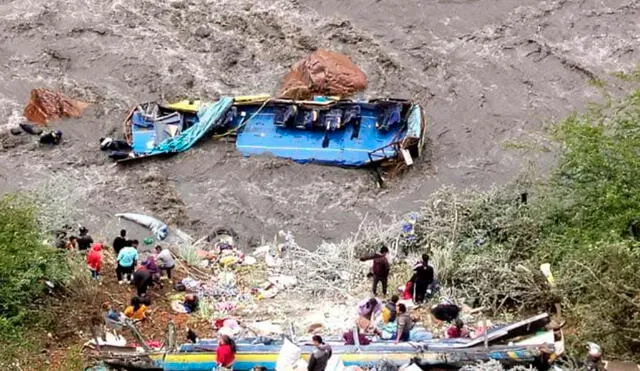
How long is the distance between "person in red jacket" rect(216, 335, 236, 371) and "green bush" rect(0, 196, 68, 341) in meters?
3.64

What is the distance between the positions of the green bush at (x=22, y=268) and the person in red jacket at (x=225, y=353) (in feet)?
11.9

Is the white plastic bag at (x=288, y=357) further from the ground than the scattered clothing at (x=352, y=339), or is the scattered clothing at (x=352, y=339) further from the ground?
the white plastic bag at (x=288, y=357)

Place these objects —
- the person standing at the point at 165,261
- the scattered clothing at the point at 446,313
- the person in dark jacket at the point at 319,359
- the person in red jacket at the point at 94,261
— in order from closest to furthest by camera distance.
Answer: the person in dark jacket at the point at 319,359 → the scattered clothing at the point at 446,313 → the person in red jacket at the point at 94,261 → the person standing at the point at 165,261

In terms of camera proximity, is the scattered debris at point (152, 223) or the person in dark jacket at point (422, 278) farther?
the scattered debris at point (152, 223)

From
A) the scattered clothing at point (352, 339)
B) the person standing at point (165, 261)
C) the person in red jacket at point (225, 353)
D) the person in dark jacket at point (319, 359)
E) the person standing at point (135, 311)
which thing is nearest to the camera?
the person in dark jacket at point (319, 359)

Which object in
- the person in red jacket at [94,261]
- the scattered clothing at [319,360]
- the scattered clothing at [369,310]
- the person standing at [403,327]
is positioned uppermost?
the scattered clothing at [319,360]

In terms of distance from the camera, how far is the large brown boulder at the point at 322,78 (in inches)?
930

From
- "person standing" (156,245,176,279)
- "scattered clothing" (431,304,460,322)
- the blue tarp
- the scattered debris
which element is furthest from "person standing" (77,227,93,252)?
"scattered clothing" (431,304,460,322)

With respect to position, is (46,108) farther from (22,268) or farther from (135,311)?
(135,311)

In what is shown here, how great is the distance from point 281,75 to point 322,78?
1764mm

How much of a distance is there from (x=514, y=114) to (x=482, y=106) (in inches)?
33.2

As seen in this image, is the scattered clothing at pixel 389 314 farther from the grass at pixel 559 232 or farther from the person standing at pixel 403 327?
the grass at pixel 559 232

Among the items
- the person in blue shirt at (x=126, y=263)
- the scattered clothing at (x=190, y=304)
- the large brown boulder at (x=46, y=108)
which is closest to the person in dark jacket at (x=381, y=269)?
the scattered clothing at (x=190, y=304)

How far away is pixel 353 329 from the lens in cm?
1369
